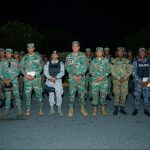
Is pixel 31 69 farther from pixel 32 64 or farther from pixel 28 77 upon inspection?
pixel 28 77

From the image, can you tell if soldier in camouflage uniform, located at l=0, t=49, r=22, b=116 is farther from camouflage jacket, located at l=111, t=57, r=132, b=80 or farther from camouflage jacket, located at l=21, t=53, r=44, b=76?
camouflage jacket, located at l=111, t=57, r=132, b=80

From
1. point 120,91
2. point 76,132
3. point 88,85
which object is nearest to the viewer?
point 76,132

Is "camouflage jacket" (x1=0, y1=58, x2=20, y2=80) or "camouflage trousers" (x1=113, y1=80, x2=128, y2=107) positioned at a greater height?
"camouflage jacket" (x1=0, y1=58, x2=20, y2=80)

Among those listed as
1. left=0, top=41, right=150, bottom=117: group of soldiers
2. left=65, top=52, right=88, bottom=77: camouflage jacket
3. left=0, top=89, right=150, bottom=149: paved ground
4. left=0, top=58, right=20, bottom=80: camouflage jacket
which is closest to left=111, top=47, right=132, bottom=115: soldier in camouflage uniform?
left=0, top=41, right=150, bottom=117: group of soldiers

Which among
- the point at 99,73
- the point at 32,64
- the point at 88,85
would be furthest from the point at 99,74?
the point at 88,85

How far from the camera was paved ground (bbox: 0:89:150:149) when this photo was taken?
769 centimetres

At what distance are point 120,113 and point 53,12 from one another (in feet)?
137

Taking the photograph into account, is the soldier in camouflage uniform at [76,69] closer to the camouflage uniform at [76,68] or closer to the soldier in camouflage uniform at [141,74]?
the camouflage uniform at [76,68]

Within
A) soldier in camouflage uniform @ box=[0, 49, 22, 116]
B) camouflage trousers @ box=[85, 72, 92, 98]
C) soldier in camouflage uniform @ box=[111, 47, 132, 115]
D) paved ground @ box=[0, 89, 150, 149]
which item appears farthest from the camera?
camouflage trousers @ box=[85, 72, 92, 98]

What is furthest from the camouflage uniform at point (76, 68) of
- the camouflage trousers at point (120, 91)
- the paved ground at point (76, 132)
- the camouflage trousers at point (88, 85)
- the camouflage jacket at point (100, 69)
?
the camouflage trousers at point (88, 85)

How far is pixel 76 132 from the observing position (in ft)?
28.4

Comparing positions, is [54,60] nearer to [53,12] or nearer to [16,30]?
[16,30]

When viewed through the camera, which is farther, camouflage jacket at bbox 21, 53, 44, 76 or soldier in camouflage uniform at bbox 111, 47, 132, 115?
soldier in camouflage uniform at bbox 111, 47, 132, 115

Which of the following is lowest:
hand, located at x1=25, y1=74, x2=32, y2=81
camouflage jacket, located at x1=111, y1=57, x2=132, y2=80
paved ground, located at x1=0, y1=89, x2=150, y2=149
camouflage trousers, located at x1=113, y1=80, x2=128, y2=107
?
paved ground, located at x1=0, y1=89, x2=150, y2=149
